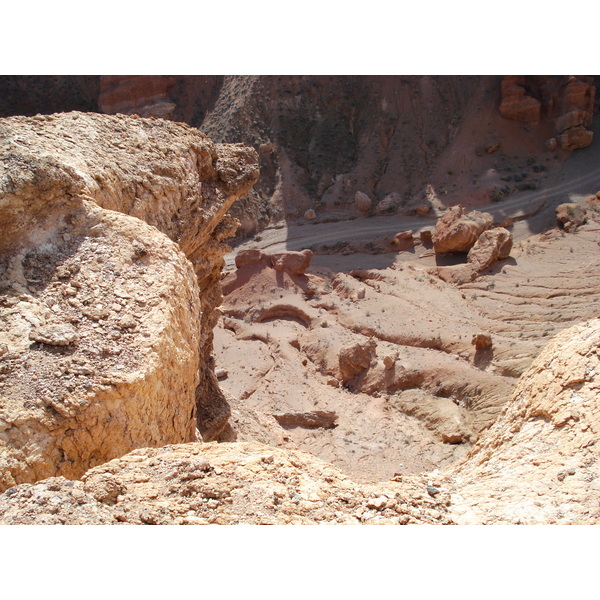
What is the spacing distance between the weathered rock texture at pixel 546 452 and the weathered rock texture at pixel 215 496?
32 centimetres

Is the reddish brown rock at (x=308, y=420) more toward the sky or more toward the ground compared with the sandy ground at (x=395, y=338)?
more toward the ground

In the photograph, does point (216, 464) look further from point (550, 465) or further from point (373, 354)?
point (373, 354)

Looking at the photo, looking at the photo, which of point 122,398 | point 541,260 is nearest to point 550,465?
point 122,398

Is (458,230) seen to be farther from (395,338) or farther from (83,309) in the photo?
(83,309)

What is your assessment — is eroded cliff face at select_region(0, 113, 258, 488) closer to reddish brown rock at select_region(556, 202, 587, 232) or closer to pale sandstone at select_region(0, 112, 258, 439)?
pale sandstone at select_region(0, 112, 258, 439)

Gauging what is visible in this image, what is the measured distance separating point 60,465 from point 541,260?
1794 cm

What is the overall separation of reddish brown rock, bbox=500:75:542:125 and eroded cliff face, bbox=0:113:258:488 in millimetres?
23964

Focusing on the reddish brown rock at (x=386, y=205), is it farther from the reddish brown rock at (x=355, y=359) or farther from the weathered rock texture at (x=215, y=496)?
the weathered rock texture at (x=215, y=496)

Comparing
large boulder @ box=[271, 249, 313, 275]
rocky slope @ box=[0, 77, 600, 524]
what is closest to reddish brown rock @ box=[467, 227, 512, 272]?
rocky slope @ box=[0, 77, 600, 524]

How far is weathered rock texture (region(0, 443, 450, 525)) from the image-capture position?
10.5 feet

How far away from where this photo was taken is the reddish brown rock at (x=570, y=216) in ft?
69.4

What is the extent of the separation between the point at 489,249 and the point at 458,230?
1813mm

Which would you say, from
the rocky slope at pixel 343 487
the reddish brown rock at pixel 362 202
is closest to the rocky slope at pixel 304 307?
the rocky slope at pixel 343 487

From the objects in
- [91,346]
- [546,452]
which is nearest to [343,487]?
[546,452]
